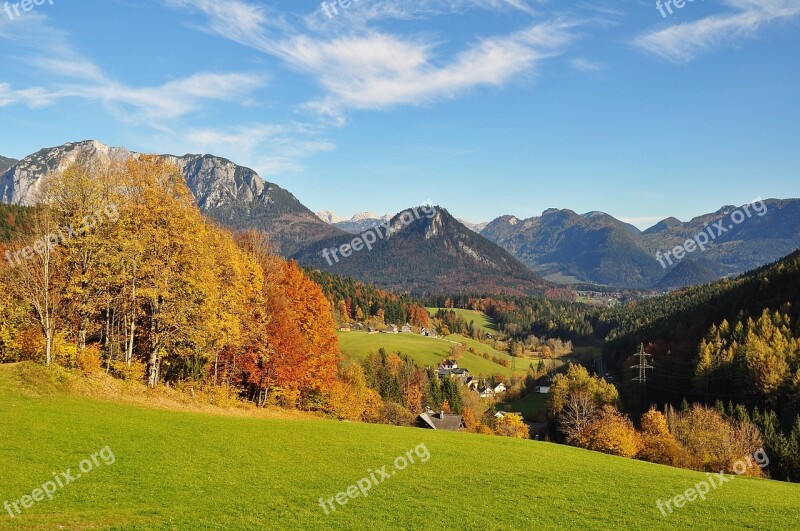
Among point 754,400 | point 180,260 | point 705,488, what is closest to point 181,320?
point 180,260

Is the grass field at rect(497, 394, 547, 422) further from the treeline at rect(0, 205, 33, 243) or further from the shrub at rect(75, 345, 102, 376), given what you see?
the treeline at rect(0, 205, 33, 243)

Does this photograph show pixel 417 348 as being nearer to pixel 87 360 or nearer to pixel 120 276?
pixel 87 360

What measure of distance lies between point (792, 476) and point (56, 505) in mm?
85735

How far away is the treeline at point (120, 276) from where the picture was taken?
36.6m

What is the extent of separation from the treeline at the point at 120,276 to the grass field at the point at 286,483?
539 cm

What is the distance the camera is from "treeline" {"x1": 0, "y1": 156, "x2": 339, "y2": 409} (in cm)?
3656

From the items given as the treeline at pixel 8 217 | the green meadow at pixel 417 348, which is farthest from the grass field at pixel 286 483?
the treeline at pixel 8 217

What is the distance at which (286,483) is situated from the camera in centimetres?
2344

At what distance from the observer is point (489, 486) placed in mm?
26094

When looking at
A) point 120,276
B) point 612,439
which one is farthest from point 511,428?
point 120,276

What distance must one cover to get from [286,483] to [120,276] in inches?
862

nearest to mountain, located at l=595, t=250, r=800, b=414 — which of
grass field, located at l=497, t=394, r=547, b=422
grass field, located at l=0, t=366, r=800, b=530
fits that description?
grass field, located at l=497, t=394, r=547, b=422

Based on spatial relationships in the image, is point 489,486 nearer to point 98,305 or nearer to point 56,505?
point 56,505

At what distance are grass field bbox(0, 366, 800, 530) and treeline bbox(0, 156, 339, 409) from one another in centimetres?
539
